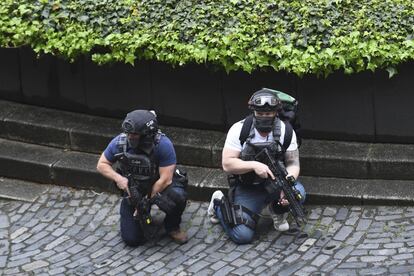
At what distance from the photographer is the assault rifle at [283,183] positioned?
7.84 meters

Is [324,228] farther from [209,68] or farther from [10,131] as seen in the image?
[10,131]

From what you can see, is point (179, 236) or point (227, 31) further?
point (227, 31)

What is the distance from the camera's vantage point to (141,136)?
784cm

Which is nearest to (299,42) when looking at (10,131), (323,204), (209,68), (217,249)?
(209,68)

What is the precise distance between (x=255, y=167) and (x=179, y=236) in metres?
0.97

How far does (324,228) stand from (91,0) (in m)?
3.54

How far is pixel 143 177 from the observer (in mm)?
7996

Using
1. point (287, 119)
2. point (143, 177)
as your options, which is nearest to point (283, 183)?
point (287, 119)

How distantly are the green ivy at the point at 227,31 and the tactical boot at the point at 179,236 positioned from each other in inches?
65.3

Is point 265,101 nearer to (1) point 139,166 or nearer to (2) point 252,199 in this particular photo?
(2) point 252,199

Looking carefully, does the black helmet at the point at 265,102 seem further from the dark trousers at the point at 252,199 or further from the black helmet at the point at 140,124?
the black helmet at the point at 140,124

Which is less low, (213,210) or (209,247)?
(213,210)

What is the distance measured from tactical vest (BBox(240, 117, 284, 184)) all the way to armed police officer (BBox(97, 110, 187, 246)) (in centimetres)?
61

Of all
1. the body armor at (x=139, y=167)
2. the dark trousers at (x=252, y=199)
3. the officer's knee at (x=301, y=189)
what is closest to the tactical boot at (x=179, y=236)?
the dark trousers at (x=252, y=199)
